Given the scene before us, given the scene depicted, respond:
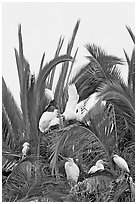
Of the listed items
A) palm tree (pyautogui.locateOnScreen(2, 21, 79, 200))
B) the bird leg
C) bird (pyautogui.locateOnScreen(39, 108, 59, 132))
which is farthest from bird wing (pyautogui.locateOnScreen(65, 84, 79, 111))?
the bird leg

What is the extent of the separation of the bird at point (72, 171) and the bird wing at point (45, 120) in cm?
52

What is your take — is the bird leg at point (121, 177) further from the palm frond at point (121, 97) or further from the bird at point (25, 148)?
the bird at point (25, 148)

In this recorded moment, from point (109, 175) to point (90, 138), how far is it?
1.57ft

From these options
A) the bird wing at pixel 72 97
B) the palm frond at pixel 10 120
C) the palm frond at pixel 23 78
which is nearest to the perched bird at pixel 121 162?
the bird wing at pixel 72 97

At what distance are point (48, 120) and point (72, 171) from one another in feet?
2.17

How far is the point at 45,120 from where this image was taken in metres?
5.44

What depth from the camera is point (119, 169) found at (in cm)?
501

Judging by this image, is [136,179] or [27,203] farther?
[136,179]

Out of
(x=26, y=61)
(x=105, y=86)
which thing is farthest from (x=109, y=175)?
(x=26, y=61)

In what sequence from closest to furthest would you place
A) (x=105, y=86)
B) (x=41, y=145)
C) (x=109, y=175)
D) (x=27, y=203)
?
1. (x=27, y=203)
2. (x=105, y=86)
3. (x=109, y=175)
4. (x=41, y=145)

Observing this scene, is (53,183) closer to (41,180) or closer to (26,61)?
(41,180)

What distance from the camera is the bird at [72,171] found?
204 inches

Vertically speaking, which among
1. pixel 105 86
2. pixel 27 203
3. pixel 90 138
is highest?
pixel 105 86

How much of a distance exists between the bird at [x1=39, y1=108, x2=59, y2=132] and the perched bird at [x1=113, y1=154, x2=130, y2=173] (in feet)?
2.93
